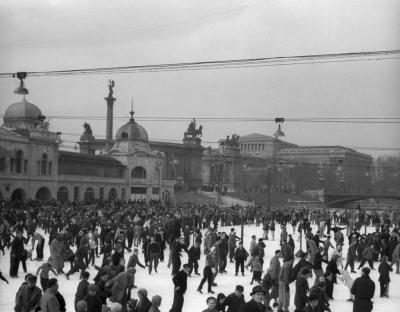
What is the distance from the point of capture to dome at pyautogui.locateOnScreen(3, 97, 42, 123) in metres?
58.4

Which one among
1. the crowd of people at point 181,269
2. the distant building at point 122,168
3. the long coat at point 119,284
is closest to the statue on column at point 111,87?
the distant building at point 122,168

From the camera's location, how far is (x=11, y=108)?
195ft

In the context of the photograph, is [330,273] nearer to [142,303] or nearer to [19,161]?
[142,303]

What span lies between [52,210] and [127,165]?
118ft

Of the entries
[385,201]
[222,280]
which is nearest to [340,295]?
[222,280]

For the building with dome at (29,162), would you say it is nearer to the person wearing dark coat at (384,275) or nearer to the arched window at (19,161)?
the arched window at (19,161)

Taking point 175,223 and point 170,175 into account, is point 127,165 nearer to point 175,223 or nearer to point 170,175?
point 170,175

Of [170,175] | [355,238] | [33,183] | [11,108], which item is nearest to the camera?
[355,238]

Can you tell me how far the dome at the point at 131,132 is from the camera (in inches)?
2891

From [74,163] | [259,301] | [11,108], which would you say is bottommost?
[259,301]

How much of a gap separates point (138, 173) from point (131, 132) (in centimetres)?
681

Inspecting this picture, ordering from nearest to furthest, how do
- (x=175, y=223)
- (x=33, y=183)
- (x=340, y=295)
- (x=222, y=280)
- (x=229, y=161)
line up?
1. (x=340, y=295)
2. (x=222, y=280)
3. (x=175, y=223)
4. (x=33, y=183)
5. (x=229, y=161)

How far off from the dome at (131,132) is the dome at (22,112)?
593 inches

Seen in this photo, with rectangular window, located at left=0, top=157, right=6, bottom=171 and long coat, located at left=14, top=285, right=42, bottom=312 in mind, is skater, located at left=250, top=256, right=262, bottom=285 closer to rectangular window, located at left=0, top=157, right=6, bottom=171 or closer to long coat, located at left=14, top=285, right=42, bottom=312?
long coat, located at left=14, top=285, right=42, bottom=312
